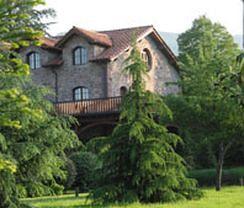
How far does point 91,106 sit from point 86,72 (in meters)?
4.69

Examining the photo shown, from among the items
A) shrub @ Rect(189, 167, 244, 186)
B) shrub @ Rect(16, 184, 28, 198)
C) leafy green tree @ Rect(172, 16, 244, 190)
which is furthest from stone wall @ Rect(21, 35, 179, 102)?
shrub @ Rect(16, 184, 28, 198)

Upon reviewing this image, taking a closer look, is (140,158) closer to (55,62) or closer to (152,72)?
(55,62)

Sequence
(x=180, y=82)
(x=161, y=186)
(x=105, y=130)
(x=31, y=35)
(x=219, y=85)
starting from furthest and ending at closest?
(x=105, y=130)
(x=180, y=82)
(x=219, y=85)
(x=161, y=186)
(x=31, y=35)

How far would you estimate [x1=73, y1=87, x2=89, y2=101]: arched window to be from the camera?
→ 4031cm

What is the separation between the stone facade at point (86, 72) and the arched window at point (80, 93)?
25cm

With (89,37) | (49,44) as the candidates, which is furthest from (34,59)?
(89,37)

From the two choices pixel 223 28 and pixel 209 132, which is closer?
pixel 209 132

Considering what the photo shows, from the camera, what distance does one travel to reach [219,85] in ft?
84.5

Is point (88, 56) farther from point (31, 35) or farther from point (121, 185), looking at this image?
point (31, 35)

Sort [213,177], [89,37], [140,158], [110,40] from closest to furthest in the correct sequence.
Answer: [140,158], [213,177], [89,37], [110,40]

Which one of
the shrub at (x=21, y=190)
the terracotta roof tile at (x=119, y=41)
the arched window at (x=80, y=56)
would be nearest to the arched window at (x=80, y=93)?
Answer: the arched window at (x=80, y=56)

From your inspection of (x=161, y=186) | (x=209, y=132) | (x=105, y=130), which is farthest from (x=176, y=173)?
(x=105, y=130)

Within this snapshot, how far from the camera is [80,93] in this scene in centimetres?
4062

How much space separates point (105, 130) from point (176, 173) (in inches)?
778
